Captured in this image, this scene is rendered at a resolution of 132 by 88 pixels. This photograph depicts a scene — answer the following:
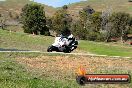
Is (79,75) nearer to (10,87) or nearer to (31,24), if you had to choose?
(10,87)

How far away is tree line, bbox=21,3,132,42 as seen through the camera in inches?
4594

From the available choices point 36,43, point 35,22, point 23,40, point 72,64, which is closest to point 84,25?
point 35,22

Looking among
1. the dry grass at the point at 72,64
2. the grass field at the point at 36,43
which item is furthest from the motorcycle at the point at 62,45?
the grass field at the point at 36,43

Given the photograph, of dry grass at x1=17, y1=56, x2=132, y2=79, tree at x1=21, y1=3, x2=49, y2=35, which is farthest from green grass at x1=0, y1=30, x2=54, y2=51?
tree at x1=21, y1=3, x2=49, y2=35

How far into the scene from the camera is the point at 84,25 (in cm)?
13150

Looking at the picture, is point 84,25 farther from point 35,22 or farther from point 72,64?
point 72,64

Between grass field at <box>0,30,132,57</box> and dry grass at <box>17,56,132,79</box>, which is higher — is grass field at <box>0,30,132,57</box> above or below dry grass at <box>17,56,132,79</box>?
below

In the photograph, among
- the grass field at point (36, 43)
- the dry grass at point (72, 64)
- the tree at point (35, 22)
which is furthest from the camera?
the tree at point (35, 22)

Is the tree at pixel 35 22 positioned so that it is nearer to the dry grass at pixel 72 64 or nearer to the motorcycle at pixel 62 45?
the motorcycle at pixel 62 45

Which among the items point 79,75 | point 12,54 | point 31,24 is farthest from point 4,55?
point 31,24

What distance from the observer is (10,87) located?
13.2 meters

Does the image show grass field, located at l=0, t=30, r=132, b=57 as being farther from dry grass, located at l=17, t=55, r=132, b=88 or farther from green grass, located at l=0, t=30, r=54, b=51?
dry grass, located at l=17, t=55, r=132, b=88

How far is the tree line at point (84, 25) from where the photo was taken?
383ft

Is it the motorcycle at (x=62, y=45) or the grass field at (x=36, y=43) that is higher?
the motorcycle at (x=62, y=45)
